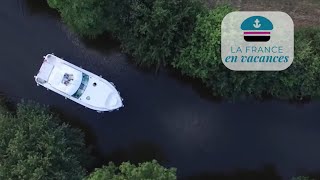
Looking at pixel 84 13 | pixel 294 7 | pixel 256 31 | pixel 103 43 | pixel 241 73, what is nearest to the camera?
pixel 256 31

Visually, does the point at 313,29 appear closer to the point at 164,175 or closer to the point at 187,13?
the point at 187,13

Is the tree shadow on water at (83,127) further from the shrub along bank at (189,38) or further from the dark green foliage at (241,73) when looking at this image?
the dark green foliage at (241,73)

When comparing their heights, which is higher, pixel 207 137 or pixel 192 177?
pixel 207 137

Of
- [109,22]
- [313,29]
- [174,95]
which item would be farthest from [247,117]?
[109,22]

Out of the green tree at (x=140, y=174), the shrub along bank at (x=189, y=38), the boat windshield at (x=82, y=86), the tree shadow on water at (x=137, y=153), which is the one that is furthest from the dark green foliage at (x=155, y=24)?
the green tree at (x=140, y=174)

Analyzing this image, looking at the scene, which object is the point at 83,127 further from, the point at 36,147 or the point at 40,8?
the point at 40,8

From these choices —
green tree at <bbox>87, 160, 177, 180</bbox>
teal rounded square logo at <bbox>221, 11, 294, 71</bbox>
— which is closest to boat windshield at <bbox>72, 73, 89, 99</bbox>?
green tree at <bbox>87, 160, 177, 180</bbox>

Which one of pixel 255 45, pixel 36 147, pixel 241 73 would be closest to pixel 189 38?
pixel 241 73
